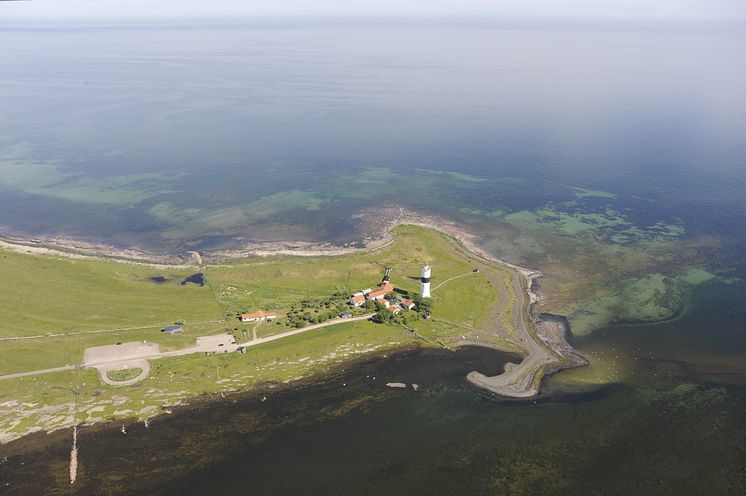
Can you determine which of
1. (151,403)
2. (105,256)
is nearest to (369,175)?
(105,256)

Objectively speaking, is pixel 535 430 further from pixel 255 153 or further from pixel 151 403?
pixel 255 153

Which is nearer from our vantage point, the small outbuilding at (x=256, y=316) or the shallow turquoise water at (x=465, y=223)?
the shallow turquoise water at (x=465, y=223)

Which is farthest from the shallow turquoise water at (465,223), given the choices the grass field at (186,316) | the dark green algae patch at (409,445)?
the grass field at (186,316)

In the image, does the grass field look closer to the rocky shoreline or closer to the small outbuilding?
the small outbuilding

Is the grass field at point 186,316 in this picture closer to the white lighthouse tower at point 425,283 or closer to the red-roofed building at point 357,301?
the white lighthouse tower at point 425,283

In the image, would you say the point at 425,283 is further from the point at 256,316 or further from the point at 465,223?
the point at 465,223

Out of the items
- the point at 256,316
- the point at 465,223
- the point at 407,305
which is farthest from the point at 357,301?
the point at 465,223

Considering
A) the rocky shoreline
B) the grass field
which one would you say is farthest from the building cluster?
the rocky shoreline
